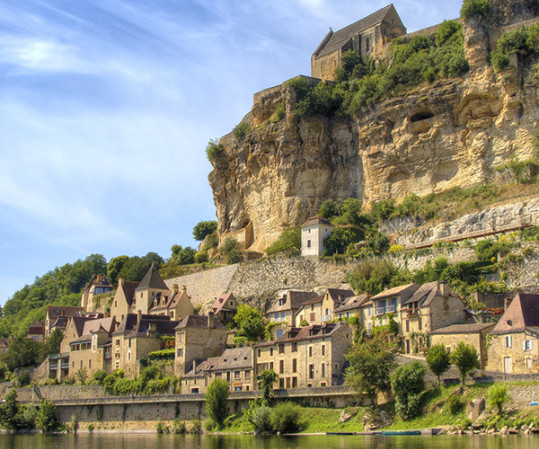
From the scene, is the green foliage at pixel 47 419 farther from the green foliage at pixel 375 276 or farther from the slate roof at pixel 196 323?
the green foliage at pixel 375 276

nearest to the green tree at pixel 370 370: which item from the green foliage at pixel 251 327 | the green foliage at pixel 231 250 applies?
the green foliage at pixel 251 327

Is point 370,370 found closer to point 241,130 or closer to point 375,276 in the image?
point 375,276

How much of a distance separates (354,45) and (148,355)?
51.2m

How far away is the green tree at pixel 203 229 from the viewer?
11962 centimetres

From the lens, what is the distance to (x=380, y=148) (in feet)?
270

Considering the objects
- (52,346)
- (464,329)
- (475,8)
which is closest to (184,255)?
(52,346)

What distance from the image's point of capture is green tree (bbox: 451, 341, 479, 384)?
44.9 meters

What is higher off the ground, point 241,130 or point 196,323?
point 241,130

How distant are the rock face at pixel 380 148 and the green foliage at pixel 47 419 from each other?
111 ft

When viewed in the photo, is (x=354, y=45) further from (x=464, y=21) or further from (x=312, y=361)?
(x=312, y=361)

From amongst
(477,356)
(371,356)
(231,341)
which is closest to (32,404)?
(231,341)

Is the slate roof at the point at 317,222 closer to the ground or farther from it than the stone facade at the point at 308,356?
farther from it

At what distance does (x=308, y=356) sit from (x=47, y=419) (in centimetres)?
2601

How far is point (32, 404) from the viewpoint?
7019 cm
